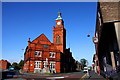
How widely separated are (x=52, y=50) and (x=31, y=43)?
27.0 ft

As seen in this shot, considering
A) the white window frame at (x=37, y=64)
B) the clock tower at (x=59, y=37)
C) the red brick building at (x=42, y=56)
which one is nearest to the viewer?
the red brick building at (x=42, y=56)

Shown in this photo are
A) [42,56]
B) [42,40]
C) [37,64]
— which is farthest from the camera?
[42,40]

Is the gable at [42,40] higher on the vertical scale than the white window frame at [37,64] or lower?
higher

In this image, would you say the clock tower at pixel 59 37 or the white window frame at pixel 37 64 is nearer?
the white window frame at pixel 37 64

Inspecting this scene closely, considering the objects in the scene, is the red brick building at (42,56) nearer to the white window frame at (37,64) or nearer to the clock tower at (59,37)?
the white window frame at (37,64)

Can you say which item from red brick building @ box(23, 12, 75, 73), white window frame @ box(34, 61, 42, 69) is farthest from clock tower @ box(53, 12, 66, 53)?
white window frame @ box(34, 61, 42, 69)

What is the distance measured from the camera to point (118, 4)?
9.84 meters

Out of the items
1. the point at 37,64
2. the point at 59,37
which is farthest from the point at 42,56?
the point at 59,37

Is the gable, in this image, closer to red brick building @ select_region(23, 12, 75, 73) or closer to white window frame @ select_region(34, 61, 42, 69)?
red brick building @ select_region(23, 12, 75, 73)

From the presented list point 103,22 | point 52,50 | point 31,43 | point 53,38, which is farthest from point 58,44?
point 103,22

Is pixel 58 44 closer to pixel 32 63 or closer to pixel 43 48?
pixel 43 48

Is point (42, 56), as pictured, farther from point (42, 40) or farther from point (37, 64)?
point (42, 40)

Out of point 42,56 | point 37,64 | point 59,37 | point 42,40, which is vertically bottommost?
point 37,64

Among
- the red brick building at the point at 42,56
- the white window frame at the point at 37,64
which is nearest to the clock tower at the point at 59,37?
the red brick building at the point at 42,56
